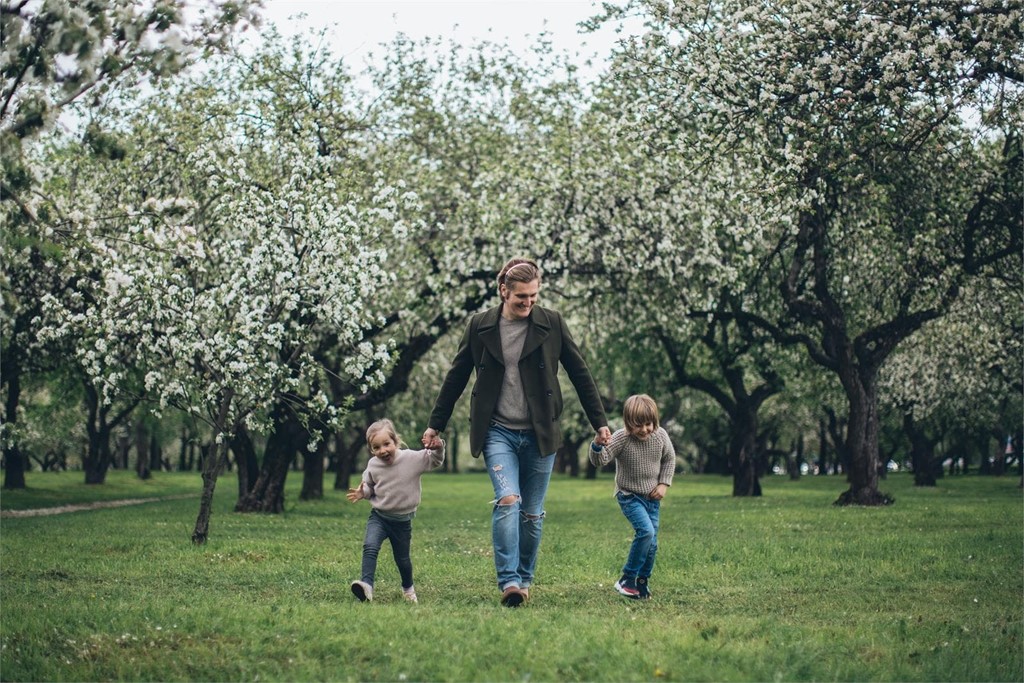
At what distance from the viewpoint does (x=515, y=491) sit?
9258 mm

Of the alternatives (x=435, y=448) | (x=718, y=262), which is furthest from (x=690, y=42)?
(x=435, y=448)

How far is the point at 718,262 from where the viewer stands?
76.4 ft

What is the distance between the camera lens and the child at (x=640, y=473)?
32.8ft

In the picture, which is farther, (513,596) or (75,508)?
(75,508)

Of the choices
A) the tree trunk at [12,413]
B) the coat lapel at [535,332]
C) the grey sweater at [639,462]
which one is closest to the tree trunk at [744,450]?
the tree trunk at [12,413]

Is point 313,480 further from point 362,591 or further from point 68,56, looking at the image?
point 68,56

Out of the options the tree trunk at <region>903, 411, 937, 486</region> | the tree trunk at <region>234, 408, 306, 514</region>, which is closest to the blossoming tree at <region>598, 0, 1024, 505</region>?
the tree trunk at <region>234, 408, 306, 514</region>

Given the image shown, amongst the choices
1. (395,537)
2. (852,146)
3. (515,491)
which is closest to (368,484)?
(395,537)

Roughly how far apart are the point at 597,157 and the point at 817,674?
17.1 metres

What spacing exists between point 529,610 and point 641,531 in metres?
1.49

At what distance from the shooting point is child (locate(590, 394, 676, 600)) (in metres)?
10.0

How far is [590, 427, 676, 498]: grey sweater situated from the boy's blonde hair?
0.19m

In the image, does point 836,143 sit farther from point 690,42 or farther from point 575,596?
point 575,596

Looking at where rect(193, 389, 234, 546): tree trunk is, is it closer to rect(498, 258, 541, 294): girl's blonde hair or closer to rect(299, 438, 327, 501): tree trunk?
rect(498, 258, 541, 294): girl's blonde hair
